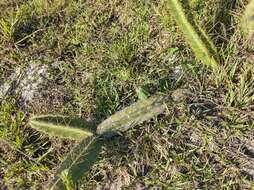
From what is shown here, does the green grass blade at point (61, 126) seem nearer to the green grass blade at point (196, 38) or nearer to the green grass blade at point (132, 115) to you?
the green grass blade at point (132, 115)

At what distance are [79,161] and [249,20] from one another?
1071 mm

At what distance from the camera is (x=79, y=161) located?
2225mm

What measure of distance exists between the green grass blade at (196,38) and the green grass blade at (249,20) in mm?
204

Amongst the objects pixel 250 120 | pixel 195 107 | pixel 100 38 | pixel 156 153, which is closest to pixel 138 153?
pixel 156 153

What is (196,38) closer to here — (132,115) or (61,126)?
(132,115)

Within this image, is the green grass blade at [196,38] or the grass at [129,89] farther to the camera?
the green grass blade at [196,38]

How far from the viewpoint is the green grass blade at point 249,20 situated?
8.01ft

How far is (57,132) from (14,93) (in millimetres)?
510

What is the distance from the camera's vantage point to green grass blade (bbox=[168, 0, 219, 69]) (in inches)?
94.8

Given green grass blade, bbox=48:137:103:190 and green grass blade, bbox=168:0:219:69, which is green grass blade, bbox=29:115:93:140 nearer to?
green grass blade, bbox=48:137:103:190

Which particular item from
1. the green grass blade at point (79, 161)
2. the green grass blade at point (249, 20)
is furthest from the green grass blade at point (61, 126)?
the green grass blade at point (249, 20)

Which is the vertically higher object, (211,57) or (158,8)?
(158,8)

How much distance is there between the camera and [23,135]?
2.50 meters

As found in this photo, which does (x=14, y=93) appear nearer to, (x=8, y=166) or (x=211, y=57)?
(x=8, y=166)
